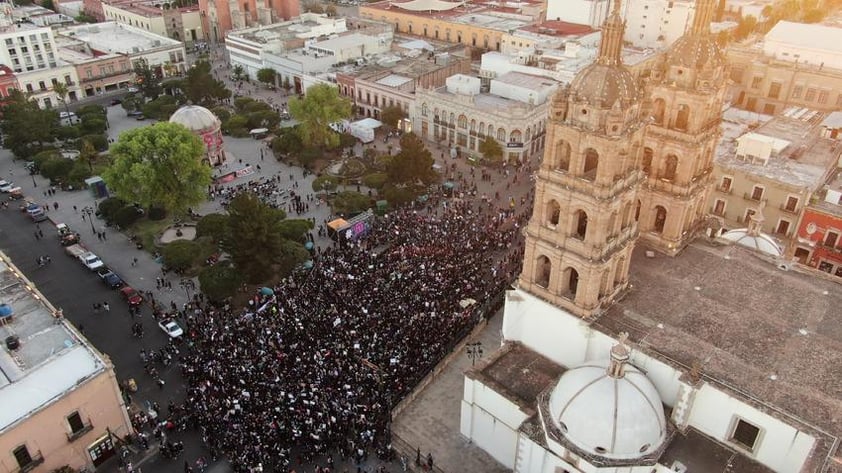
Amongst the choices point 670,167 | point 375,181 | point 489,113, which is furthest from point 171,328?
point 489,113

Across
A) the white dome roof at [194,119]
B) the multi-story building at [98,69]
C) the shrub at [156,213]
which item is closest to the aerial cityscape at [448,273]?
the white dome roof at [194,119]

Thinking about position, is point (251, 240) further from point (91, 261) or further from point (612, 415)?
point (612, 415)

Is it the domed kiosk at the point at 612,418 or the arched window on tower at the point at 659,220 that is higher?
the arched window on tower at the point at 659,220

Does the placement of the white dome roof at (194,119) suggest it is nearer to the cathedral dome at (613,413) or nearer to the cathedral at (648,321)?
the cathedral at (648,321)

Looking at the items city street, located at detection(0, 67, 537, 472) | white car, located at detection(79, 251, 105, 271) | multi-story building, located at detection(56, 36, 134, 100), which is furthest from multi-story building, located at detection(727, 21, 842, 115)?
multi-story building, located at detection(56, 36, 134, 100)

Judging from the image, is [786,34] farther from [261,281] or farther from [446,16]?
[261,281]

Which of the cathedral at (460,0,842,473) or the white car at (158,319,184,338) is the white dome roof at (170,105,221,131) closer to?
the white car at (158,319,184,338)

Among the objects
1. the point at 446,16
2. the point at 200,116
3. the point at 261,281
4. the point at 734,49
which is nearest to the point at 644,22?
the point at 734,49
